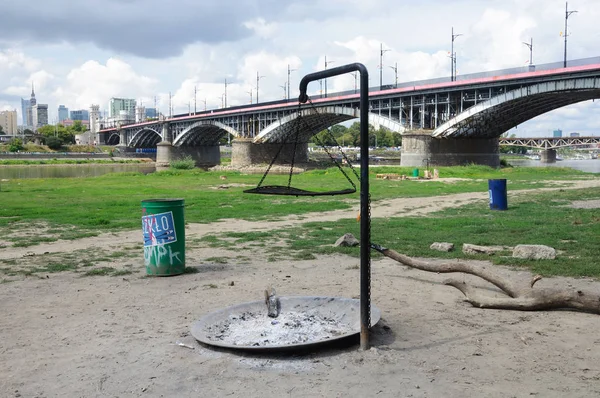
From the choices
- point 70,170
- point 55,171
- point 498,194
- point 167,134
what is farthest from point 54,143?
point 498,194

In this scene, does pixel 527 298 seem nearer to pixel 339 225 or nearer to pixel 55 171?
pixel 339 225

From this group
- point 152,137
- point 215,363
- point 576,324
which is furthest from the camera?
point 152,137

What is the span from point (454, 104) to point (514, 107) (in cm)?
542

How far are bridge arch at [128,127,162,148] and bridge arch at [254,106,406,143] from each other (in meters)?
42.7

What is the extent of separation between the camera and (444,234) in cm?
1234

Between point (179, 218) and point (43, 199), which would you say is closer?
point (179, 218)

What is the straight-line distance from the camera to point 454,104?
54.9m

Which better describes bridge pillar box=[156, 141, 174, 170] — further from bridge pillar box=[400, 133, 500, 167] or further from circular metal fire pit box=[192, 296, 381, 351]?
circular metal fire pit box=[192, 296, 381, 351]

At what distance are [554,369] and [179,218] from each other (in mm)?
5605

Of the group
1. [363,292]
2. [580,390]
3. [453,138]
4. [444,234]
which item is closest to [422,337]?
[363,292]

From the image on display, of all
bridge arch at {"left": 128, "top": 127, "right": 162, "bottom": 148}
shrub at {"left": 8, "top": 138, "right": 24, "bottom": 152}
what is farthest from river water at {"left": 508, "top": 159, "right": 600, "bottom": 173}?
shrub at {"left": 8, "top": 138, "right": 24, "bottom": 152}

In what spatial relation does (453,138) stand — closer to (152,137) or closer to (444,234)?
(444,234)

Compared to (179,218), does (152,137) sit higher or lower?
higher

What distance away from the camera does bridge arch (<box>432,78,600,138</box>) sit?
44562 millimetres
